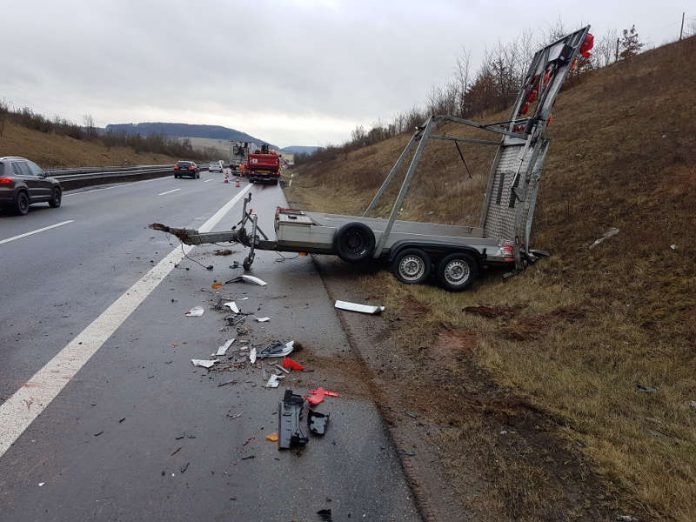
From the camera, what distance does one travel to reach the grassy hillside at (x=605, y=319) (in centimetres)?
352

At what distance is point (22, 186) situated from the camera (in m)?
14.3

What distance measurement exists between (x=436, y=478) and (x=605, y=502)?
0.99m

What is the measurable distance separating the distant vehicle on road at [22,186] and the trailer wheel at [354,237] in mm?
10914

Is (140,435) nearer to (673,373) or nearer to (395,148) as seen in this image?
(673,373)

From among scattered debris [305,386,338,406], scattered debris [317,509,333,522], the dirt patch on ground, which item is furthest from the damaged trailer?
scattered debris [317,509,333,522]

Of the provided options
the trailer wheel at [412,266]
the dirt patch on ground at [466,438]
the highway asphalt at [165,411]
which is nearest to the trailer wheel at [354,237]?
the trailer wheel at [412,266]

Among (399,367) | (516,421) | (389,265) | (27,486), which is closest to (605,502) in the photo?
(516,421)

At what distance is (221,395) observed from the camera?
411 centimetres

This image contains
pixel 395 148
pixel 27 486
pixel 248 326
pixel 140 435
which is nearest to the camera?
pixel 27 486

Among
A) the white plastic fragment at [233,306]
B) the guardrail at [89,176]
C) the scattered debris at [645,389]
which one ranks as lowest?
the scattered debris at [645,389]

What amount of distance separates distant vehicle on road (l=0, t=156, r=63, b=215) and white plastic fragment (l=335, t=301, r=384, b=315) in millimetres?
11826

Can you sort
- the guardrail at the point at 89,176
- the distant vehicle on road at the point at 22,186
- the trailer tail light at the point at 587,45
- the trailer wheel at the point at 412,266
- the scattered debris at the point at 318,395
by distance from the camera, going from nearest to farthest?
the scattered debris at the point at 318,395 → the trailer tail light at the point at 587,45 → the trailer wheel at the point at 412,266 → the distant vehicle on road at the point at 22,186 → the guardrail at the point at 89,176

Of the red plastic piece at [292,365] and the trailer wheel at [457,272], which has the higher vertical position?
the trailer wheel at [457,272]

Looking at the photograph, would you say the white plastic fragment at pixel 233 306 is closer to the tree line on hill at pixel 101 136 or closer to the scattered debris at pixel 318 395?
the scattered debris at pixel 318 395
